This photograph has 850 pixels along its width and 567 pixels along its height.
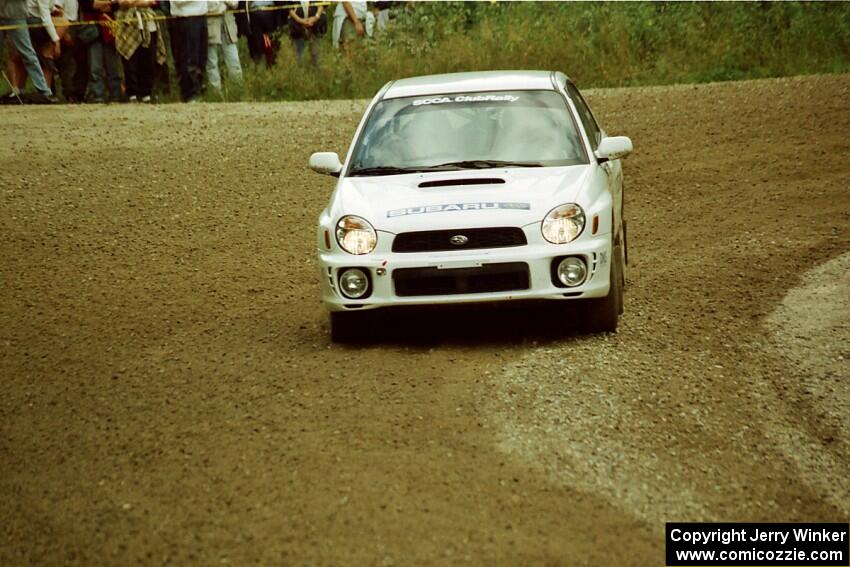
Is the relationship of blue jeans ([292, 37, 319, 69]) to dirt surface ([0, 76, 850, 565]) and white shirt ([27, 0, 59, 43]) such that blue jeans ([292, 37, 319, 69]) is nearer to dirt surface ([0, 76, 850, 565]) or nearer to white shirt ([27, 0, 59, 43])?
white shirt ([27, 0, 59, 43])

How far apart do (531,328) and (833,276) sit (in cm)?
261

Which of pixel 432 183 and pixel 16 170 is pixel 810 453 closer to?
pixel 432 183

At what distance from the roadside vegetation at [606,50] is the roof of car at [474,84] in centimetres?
1181

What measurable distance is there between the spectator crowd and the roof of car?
11287mm

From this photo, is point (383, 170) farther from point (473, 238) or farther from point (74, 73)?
point (74, 73)

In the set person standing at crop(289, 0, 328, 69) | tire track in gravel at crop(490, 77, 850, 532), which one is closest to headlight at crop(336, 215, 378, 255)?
tire track in gravel at crop(490, 77, 850, 532)

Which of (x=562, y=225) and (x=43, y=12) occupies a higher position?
(x=562, y=225)

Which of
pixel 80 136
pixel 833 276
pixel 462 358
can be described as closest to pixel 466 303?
pixel 462 358

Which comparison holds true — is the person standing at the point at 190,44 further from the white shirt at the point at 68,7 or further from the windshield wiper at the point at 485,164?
the windshield wiper at the point at 485,164

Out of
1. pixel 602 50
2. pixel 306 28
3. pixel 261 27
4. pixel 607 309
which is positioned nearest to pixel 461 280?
pixel 607 309

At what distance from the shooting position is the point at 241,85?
2181 cm

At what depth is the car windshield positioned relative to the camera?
901cm

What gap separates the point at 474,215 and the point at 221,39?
14.0 meters

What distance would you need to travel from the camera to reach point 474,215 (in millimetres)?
8242
